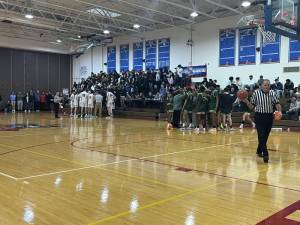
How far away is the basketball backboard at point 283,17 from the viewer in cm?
814

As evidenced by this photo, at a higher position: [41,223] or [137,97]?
[137,97]

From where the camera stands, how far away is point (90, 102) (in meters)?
20.4

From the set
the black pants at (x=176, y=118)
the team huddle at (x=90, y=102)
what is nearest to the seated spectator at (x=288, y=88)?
the black pants at (x=176, y=118)

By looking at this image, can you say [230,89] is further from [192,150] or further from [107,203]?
[107,203]

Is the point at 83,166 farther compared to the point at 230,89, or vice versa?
the point at 230,89

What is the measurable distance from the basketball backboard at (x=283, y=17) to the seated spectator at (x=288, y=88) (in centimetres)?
780

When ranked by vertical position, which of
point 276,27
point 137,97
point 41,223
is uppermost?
point 276,27

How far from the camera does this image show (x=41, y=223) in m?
3.49

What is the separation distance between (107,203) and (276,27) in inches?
252

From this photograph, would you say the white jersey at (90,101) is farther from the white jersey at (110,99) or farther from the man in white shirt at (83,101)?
the white jersey at (110,99)

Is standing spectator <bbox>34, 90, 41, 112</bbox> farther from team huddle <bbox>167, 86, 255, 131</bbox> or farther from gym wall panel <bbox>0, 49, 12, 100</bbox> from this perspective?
team huddle <bbox>167, 86, 255, 131</bbox>

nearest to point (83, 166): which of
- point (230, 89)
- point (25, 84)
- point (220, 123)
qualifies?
point (220, 123)

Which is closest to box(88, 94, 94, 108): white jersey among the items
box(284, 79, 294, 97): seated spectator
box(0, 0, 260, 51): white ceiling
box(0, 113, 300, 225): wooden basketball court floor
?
box(0, 0, 260, 51): white ceiling

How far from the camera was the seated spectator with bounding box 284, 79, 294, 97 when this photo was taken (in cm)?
1587
